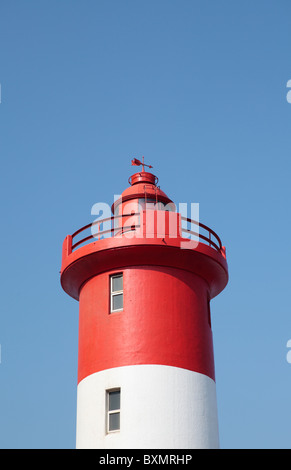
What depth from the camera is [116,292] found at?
23.9 meters

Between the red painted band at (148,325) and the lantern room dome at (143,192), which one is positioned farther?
the lantern room dome at (143,192)

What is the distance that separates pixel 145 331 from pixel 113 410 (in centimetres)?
264

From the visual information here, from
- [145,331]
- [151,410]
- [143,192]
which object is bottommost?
[151,410]

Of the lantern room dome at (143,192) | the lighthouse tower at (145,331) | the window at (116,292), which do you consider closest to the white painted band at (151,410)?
the lighthouse tower at (145,331)

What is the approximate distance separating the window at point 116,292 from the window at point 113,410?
9.05 feet

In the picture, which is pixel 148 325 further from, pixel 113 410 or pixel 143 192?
pixel 143 192

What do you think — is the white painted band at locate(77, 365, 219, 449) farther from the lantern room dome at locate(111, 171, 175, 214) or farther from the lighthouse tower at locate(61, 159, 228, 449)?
the lantern room dome at locate(111, 171, 175, 214)

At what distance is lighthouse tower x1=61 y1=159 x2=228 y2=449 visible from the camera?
21.9m

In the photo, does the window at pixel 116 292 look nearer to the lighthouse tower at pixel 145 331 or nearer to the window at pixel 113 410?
the lighthouse tower at pixel 145 331

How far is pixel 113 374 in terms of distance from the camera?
73.8 ft

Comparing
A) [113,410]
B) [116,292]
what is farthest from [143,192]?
[113,410]

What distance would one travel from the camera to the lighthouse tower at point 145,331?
21938mm
